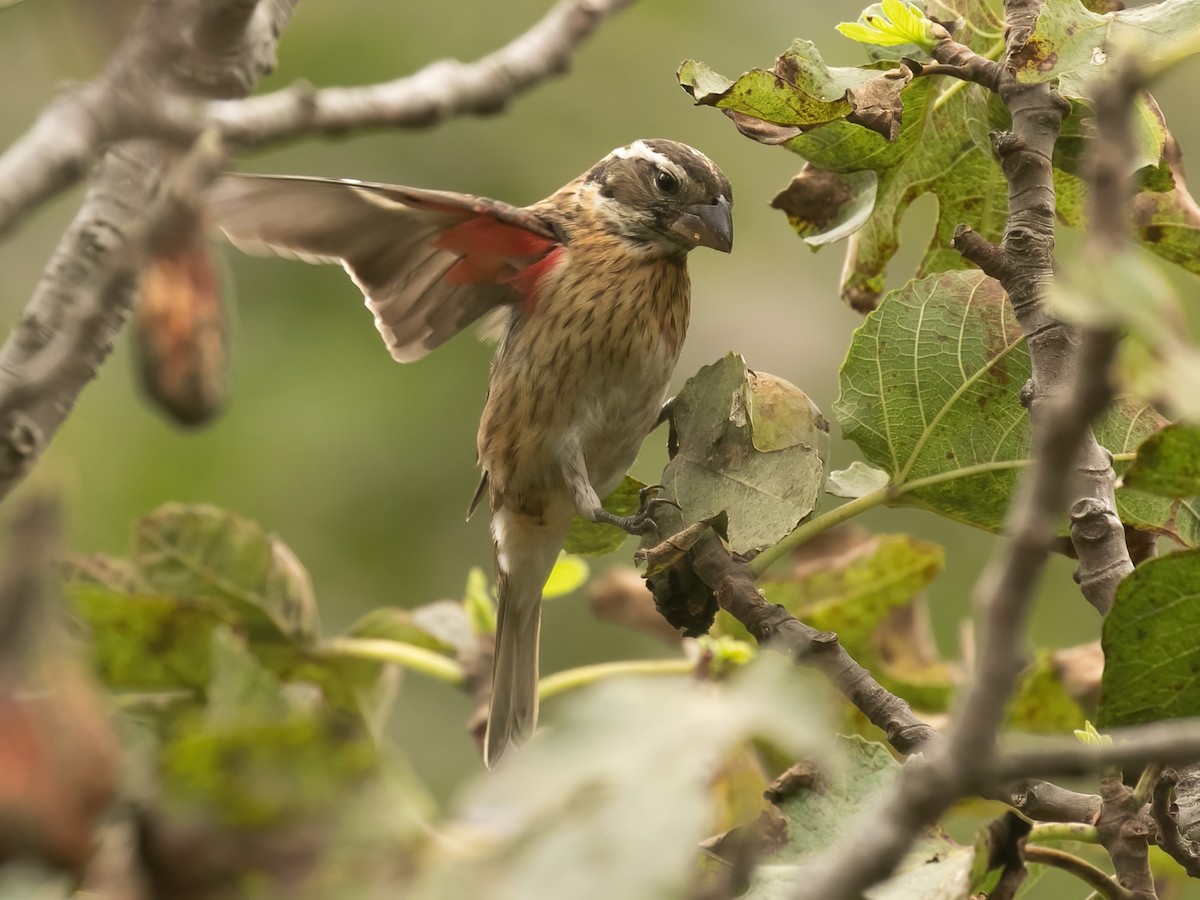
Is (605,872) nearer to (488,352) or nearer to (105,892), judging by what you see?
(105,892)

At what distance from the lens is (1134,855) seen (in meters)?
1.73

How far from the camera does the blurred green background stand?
5777mm

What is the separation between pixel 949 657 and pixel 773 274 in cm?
229

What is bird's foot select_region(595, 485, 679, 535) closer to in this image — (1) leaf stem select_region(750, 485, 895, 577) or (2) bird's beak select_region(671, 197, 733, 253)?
(1) leaf stem select_region(750, 485, 895, 577)

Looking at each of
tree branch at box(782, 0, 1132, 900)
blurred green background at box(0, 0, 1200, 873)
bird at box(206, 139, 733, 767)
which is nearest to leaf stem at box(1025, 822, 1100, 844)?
tree branch at box(782, 0, 1132, 900)

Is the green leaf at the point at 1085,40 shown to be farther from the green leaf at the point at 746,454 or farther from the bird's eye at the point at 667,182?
the bird's eye at the point at 667,182

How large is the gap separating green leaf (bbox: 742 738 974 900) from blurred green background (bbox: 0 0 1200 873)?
12.1ft

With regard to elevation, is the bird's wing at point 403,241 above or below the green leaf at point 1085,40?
below

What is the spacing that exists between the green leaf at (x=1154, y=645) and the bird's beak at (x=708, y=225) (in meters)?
2.18

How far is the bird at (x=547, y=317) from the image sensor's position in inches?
144

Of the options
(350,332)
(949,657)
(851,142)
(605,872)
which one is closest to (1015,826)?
(605,872)

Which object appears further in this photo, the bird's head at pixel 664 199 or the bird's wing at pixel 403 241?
the bird's head at pixel 664 199

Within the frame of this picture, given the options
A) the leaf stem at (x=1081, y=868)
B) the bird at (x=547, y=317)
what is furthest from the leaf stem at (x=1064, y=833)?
the bird at (x=547, y=317)

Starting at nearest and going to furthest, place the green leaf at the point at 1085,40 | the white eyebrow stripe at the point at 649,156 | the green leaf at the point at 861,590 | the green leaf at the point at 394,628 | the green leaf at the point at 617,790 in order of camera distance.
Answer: the green leaf at the point at 617,790 < the green leaf at the point at 1085,40 < the green leaf at the point at 394,628 < the green leaf at the point at 861,590 < the white eyebrow stripe at the point at 649,156
